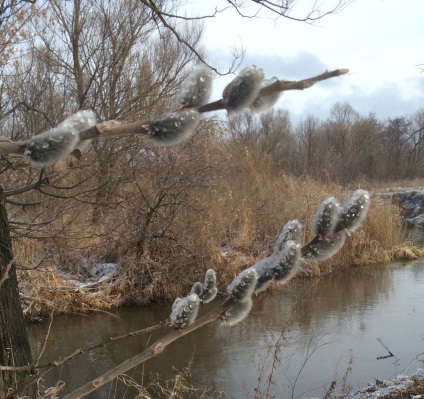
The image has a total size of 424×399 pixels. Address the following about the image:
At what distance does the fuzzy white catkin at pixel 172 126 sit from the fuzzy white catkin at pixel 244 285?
407 millimetres

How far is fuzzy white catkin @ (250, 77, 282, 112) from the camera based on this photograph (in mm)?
972

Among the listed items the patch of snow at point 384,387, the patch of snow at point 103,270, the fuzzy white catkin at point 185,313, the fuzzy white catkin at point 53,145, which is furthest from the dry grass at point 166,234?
the fuzzy white catkin at point 53,145

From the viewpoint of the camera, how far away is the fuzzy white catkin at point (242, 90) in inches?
36.3

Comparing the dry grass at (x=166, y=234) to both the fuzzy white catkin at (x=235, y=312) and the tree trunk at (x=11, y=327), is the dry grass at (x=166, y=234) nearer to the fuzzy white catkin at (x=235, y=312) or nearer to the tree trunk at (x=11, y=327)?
the tree trunk at (x=11, y=327)

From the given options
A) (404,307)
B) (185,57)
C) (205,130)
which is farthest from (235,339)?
(185,57)

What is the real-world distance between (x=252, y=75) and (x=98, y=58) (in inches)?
496

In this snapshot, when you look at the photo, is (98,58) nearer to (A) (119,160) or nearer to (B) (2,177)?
(A) (119,160)

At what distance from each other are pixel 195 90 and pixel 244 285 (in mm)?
480

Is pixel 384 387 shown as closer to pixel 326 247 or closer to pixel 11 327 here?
pixel 11 327

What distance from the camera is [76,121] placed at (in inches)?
39.0

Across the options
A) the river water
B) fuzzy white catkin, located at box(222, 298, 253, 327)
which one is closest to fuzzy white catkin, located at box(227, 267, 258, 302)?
fuzzy white catkin, located at box(222, 298, 253, 327)

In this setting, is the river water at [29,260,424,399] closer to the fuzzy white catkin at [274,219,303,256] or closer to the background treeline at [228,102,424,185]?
the fuzzy white catkin at [274,219,303,256]

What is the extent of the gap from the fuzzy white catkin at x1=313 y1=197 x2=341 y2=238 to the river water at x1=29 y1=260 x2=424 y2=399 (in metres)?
4.27

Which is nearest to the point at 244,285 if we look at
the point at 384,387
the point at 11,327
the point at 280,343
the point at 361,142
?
the point at 11,327
